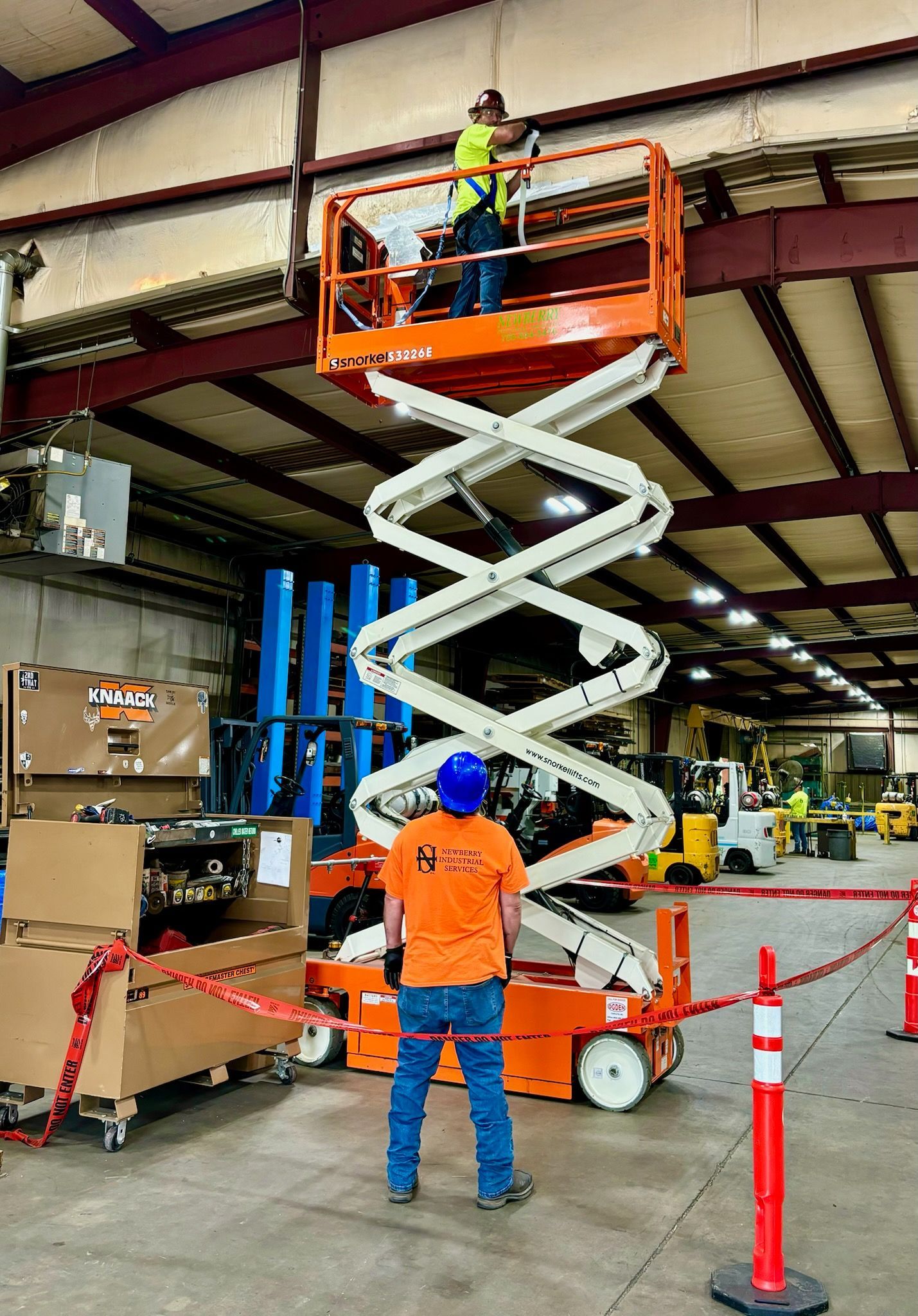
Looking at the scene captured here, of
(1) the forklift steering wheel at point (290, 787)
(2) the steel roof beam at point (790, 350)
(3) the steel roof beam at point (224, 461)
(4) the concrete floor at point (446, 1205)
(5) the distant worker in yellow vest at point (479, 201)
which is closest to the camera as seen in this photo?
(4) the concrete floor at point (446, 1205)

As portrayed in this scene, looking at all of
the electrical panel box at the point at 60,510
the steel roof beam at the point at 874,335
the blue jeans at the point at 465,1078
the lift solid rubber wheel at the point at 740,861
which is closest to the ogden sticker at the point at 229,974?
the blue jeans at the point at 465,1078

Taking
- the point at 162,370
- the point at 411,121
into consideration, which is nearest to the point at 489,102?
the point at 411,121

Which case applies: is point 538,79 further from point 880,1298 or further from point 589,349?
point 880,1298

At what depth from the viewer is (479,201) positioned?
618 cm

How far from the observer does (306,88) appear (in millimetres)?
7723

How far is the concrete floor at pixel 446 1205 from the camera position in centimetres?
328

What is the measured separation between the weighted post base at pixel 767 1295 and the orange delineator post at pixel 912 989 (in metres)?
4.01

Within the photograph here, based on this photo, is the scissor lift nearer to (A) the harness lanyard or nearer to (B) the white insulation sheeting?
(A) the harness lanyard

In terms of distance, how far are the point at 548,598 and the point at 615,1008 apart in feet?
7.59

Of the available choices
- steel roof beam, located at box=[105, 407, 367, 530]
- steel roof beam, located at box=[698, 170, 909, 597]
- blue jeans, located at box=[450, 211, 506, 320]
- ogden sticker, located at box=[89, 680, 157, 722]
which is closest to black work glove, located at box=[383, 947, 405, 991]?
Result: ogden sticker, located at box=[89, 680, 157, 722]

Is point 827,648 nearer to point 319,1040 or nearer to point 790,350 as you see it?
point 790,350

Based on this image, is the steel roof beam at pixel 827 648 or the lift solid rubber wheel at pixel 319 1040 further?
the steel roof beam at pixel 827 648

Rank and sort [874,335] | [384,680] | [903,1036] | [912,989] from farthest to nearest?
[874,335]
[912,989]
[903,1036]
[384,680]

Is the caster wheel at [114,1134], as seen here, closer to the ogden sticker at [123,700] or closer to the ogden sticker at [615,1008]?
the ogden sticker at [123,700]
